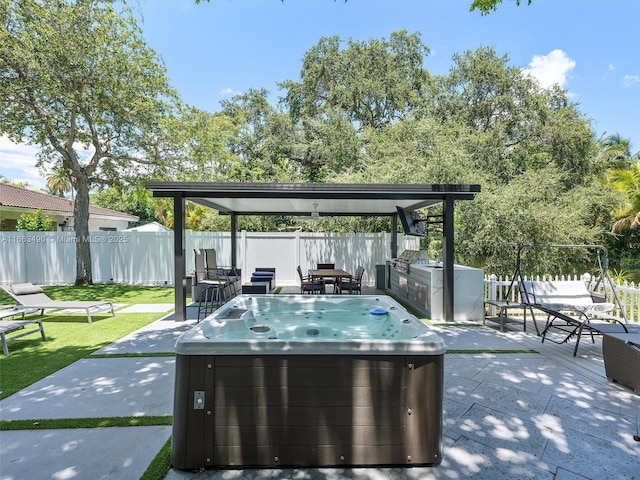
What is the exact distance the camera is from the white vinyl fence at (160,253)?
11734mm

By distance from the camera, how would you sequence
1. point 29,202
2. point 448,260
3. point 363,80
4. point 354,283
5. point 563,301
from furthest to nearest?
point 363,80 < point 29,202 < point 354,283 < point 448,260 < point 563,301

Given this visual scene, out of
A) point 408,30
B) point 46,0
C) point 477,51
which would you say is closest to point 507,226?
point 477,51

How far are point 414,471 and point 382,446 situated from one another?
0.89ft

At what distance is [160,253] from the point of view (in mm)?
12211

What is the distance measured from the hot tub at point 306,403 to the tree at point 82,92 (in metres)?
11.0

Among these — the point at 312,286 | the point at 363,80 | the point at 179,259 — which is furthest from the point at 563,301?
the point at 363,80

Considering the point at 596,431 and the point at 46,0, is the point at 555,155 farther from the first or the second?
the point at 46,0

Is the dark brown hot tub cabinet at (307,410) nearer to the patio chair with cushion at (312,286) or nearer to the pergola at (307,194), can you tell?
the pergola at (307,194)

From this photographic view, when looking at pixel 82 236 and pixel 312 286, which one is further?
pixel 82 236

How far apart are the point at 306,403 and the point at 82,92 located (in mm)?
11957

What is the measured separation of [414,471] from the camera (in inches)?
101

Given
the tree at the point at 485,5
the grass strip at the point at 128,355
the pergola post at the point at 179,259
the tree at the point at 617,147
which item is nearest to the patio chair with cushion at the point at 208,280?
the pergola post at the point at 179,259

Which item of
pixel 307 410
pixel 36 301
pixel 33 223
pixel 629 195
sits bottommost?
pixel 307 410

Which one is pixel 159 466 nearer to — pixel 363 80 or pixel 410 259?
pixel 410 259
